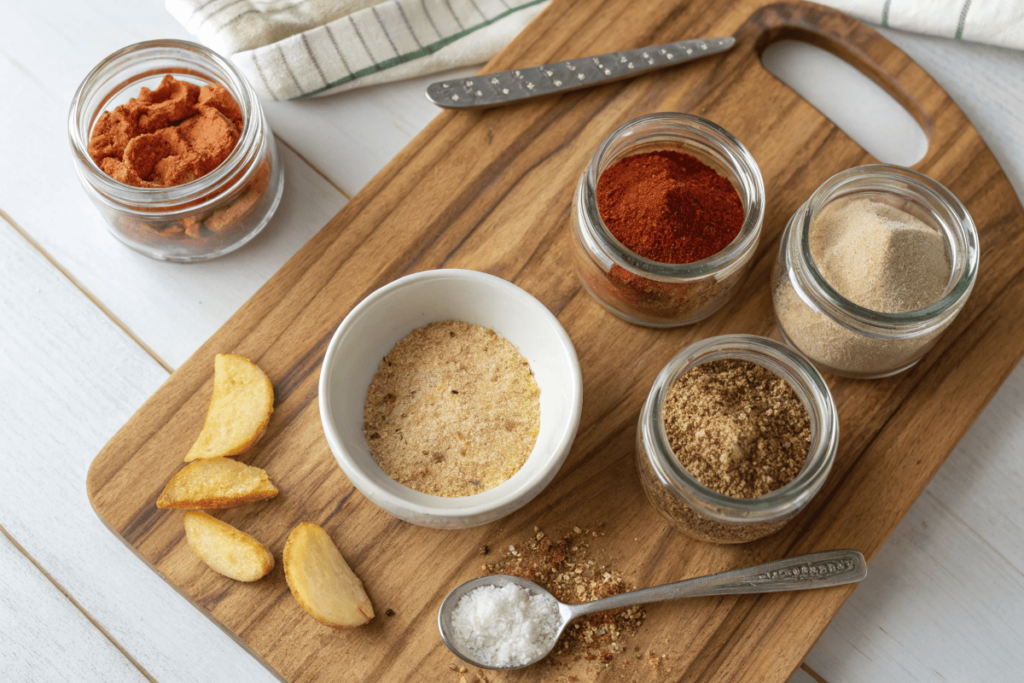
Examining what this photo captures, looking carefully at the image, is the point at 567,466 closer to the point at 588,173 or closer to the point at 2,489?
the point at 588,173

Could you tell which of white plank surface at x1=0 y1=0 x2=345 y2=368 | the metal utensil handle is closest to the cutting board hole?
the metal utensil handle

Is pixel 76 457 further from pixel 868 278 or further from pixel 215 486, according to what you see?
pixel 868 278

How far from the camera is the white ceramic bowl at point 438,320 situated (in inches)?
40.6

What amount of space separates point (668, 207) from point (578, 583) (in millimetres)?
552

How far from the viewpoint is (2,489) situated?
128cm

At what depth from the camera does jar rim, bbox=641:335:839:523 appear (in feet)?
3.23

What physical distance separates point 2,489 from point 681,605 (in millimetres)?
1092

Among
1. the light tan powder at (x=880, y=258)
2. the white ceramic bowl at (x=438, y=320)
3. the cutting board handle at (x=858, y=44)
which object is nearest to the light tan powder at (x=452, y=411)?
the white ceramic bowl at (x=438, y=320)

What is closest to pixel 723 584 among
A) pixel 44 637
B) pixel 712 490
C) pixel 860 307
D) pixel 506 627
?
pixel 712 490

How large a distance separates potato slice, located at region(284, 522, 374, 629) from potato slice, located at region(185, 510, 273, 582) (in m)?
0.04

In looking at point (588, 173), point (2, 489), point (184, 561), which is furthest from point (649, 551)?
point (2, 489)

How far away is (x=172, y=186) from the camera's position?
1191 millimetres

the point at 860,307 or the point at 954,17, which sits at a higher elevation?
the point at 954,17

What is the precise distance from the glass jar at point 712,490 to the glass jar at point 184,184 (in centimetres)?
71
